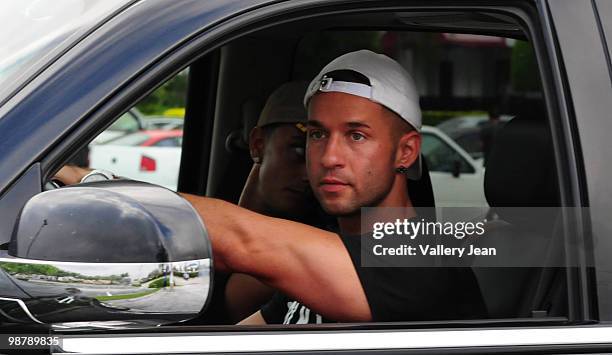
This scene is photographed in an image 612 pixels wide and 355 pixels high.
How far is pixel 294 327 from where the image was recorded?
1.79 metres

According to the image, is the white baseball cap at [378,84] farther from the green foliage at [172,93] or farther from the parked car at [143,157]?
the parked car at [143,157]

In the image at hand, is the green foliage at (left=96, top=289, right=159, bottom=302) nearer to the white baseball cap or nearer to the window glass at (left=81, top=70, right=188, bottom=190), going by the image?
the white baseball cap

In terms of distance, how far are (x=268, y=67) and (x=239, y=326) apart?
5.62 ft

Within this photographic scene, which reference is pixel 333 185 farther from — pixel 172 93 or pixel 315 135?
pixel 172 93

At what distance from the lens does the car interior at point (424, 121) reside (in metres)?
2.01

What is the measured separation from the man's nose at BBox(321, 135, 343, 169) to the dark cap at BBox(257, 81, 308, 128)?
598 millimetres

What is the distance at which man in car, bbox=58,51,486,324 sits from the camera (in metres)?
1.97

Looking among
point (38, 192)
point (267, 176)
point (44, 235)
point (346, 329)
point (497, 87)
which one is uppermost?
point (497, 87)

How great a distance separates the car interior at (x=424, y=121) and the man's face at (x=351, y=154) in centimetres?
18

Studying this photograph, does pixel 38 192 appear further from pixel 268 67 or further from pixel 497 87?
pixel 497 87

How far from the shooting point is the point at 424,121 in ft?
12.5

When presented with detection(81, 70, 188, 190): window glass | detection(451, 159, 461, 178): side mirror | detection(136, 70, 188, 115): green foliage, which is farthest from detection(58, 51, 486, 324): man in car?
detection(451, 159, 461, 178): side mirror

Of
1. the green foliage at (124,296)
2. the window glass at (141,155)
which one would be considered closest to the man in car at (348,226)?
the green foliage at (124,296)

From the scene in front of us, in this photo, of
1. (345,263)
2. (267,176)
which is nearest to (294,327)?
(345,263)
